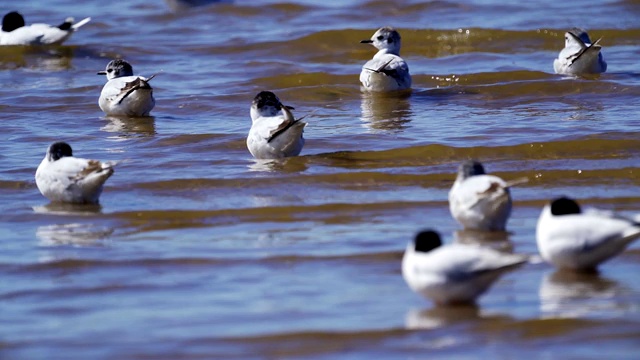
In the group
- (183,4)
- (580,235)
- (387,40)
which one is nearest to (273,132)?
(580,235)

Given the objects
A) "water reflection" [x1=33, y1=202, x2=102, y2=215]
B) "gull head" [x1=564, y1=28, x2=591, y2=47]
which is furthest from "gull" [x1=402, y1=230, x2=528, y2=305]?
"gull head" [x1=564, y1=28, x2=591, y2=47]

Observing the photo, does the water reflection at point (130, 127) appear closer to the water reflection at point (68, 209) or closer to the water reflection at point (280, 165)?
the water reflection at point (280, 165)

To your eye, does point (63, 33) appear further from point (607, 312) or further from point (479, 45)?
point (607, 312)

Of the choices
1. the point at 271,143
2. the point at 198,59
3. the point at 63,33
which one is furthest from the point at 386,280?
the point at 63,33

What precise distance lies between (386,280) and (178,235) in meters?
1.92

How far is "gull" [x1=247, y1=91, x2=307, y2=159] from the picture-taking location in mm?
10812

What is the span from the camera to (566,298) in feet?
22.4

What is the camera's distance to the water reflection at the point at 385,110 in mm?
12578

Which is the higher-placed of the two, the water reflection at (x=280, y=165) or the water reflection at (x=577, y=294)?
the water reflection at (x=280, y=165)

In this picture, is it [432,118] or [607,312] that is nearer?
[607,312]

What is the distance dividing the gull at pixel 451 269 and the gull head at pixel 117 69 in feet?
26.8

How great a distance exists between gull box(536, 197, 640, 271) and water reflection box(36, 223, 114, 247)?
10.1 ft

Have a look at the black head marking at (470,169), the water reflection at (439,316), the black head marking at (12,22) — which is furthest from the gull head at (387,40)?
the water reflection at (439,316)

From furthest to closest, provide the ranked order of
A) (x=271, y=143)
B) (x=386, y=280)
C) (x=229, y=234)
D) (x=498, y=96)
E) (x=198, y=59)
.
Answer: (x=198, y=59), (x=498, y=96), (x=271, y=143), (x=229, y=234), (x=386, y=280)
